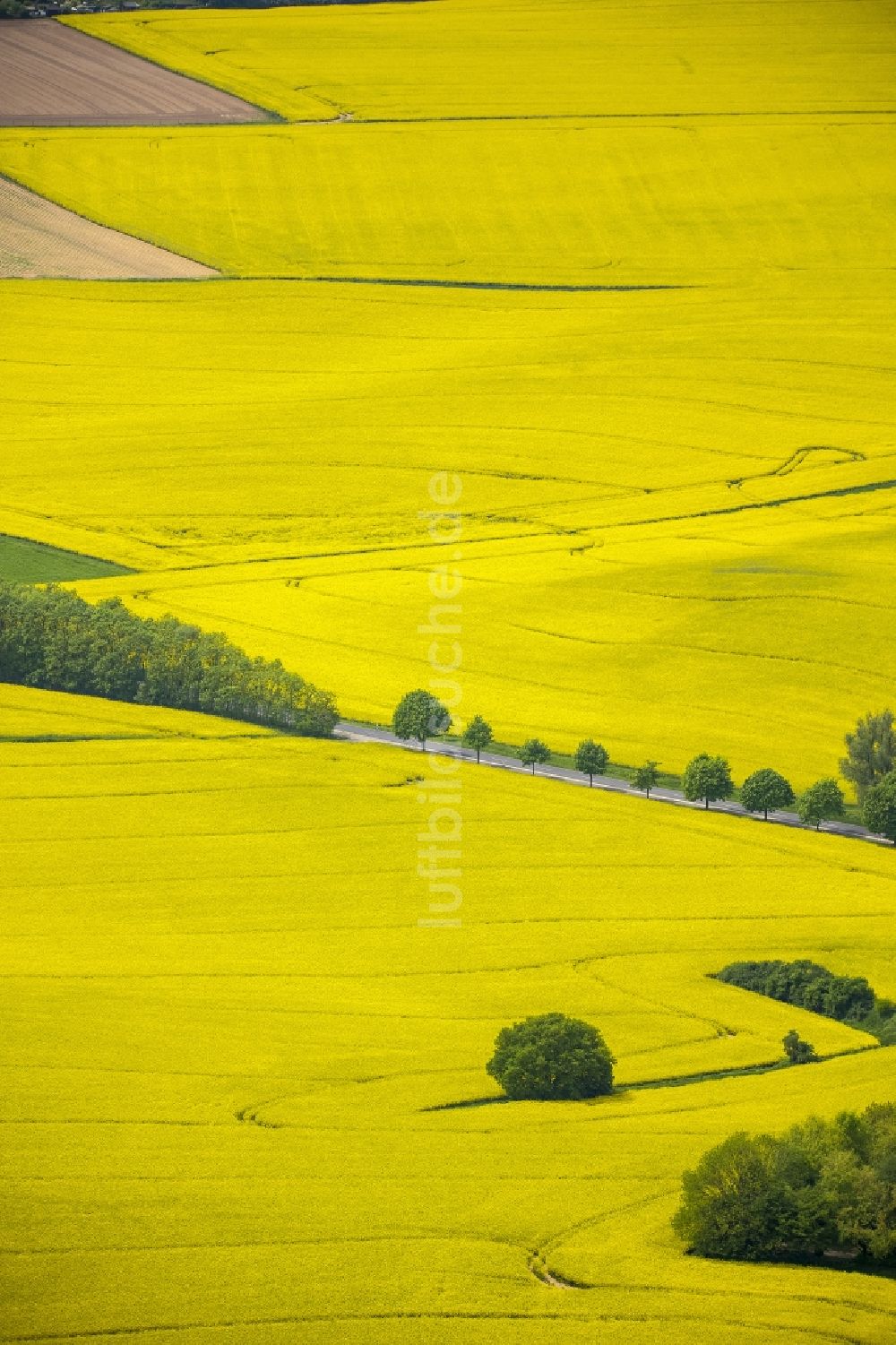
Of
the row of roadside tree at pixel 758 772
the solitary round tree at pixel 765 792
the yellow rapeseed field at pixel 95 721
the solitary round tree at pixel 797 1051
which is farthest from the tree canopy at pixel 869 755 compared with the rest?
the solitary round tree at pixel 797 1051

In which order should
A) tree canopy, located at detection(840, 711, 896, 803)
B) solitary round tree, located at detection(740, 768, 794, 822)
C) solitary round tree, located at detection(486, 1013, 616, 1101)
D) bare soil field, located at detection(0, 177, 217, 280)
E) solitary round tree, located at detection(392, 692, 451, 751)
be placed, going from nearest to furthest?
solitary round tree, located at detection(486, 1013, 616, 1101), solitary round tree, located at detection(740, 768, 794, 822), tree canopy, located at detection(840, 711, 896, 803), solitary round tree, located at detection(392, 692, 451, 751), bare soil field, located at detection(0, 177, 217, 280)

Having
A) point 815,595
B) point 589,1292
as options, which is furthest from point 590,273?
point 589,1292

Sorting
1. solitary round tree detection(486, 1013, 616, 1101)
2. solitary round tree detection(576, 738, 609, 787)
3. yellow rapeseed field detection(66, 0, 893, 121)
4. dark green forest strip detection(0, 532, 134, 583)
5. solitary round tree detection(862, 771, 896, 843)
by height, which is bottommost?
solitary round tree detection(486, 1013, 616, 1101)

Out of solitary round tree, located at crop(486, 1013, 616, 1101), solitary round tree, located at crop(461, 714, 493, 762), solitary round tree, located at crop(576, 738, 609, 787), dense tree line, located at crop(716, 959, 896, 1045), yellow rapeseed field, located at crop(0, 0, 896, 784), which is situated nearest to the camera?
solitary round tree, located at crop(486, 1013, 616, 1101)

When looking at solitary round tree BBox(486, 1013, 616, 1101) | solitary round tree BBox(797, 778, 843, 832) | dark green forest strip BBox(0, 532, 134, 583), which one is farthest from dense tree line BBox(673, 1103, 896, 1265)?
dark green forest strip BBox(0, 532, 134, 583)

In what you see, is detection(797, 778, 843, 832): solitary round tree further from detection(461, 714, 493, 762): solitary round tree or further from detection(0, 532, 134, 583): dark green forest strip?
detection(0, 532, 134, 583): dark green forest strip

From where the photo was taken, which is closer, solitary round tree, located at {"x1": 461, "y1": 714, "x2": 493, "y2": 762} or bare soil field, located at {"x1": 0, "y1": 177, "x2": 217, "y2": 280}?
solitary round tree, located at {"x1": 461, "y1": 714, "x2": 493, "y2": 762}

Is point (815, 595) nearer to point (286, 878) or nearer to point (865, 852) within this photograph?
point (865, 852)
